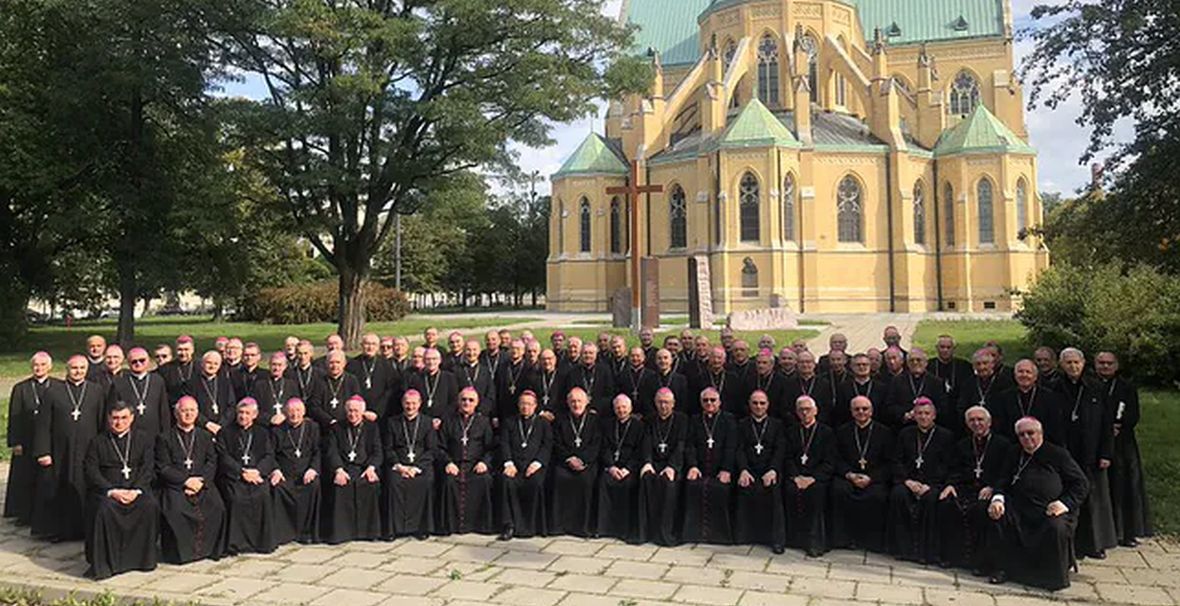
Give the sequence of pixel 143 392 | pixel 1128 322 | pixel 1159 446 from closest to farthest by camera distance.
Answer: pixel 143 392
pixel 1159 446
pixel 1128 322

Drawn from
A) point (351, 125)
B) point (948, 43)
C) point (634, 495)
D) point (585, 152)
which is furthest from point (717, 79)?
point (634, 495)

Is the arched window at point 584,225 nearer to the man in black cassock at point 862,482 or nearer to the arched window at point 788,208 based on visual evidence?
the arched window at point 788,208

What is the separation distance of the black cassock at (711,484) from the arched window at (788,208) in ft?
112

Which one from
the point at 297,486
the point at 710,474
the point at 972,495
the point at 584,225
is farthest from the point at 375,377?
the point at 584,225

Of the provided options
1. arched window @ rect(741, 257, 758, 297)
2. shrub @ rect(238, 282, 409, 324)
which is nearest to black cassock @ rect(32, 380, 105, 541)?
shrub @ rect(238, 282, 409, 324)

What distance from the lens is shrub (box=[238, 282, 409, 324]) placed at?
4138 cm

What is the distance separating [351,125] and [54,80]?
7.84m

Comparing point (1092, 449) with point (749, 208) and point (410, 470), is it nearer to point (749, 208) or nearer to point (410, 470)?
point (410, 470)

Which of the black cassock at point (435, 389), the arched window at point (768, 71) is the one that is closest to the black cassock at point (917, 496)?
the black cassock at point (435, 389)

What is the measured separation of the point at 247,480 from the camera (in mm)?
7410

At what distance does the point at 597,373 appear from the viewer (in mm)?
9367

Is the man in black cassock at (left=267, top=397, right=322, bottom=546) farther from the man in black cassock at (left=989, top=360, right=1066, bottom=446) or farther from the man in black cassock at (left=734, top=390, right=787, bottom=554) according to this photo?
the man in black cassock at (left=989, top=360, right=1066, bottom=446)

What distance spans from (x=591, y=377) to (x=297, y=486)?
10.5ft

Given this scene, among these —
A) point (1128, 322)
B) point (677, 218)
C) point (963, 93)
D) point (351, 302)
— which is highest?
point (963, 93)
